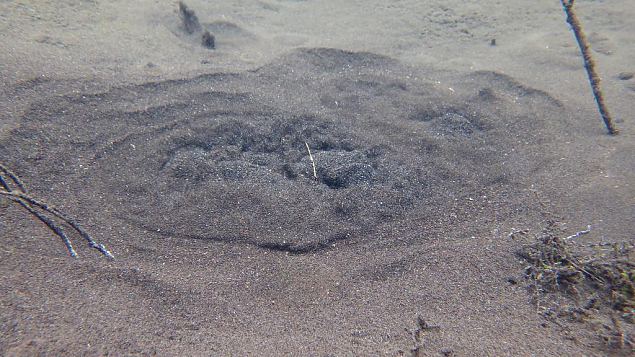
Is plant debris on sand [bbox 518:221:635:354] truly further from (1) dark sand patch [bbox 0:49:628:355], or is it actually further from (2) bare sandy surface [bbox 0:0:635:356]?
(1) dark sand patch [bbox 0:49:628:355]

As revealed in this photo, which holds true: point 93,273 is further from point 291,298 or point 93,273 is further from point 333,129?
point 333,129

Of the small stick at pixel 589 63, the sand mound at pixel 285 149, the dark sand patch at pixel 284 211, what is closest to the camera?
the dark sand patch at pixel 284 211

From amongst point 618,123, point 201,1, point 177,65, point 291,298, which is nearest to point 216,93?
point 177,65

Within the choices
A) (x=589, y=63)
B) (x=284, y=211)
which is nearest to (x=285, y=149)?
(x=284, y=211)

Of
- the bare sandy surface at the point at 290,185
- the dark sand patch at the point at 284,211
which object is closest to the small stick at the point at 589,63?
the bare sandy surface at the point at 290,185

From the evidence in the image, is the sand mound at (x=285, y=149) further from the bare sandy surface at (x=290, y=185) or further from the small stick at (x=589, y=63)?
the small stick at (x=589, y=63)

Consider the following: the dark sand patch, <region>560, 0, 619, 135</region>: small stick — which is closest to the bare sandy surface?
the dark sand patch
